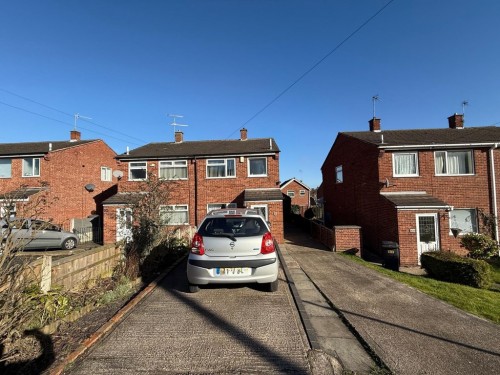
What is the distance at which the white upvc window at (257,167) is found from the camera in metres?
16.6

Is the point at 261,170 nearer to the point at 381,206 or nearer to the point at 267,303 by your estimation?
the point at 381,206

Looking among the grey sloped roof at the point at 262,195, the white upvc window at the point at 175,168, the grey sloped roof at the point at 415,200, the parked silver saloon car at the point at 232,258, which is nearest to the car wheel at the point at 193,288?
the parked silver saloon car at the point at 232,258

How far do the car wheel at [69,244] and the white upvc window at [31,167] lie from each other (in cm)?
Result: 763

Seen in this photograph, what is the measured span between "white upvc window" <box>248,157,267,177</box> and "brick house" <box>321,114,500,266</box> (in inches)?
218

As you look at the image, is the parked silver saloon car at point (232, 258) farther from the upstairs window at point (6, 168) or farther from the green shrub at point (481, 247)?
the upstairs window at point (6, 168)

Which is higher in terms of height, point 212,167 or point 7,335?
Result: point 212,167

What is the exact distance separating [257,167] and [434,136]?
32.9ft

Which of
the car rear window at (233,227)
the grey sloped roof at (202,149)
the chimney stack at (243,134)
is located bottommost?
the car rear window at (233,227)

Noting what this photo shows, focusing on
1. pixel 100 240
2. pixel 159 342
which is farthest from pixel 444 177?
pixel 100 240

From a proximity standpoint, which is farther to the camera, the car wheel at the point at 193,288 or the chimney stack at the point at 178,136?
the chimney stack at the point at 178,136

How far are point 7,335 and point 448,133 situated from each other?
20263 mm

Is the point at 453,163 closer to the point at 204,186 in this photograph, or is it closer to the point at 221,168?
the point at 221,168

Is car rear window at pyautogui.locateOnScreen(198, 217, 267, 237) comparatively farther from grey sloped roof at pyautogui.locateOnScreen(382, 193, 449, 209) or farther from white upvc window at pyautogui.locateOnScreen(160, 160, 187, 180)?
white upvc window at pyautogui.locateOnScreen(160, 160, 187, 180)

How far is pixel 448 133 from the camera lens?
54.9ft
